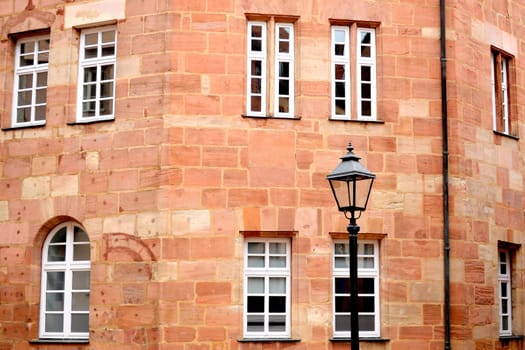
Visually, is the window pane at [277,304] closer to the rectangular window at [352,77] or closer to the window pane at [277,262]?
the window pane at [277,262]

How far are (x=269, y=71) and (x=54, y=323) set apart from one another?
18.9ft

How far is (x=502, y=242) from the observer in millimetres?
18125

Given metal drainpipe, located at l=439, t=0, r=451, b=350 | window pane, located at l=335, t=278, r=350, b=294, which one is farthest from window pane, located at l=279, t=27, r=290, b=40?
window pane, located at l=335, t=278, r=350, b=294

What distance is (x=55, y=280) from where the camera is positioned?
1681 cm

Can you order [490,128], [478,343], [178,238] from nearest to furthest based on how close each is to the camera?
[178,238] < [478,343] < [490,128]

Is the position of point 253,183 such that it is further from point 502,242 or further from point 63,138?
point 502,242

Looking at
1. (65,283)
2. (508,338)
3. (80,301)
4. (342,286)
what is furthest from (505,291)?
(65,283)

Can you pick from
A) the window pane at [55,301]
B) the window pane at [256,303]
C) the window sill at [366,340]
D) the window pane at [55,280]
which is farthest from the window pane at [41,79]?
the window sill at [366,340]

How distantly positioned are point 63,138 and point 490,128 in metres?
7.90

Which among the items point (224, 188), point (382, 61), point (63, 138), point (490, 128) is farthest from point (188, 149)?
point (490, 128)

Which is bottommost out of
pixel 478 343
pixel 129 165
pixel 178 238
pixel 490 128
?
pixel 478 343

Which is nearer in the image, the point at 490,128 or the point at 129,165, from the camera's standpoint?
the point at 129,165

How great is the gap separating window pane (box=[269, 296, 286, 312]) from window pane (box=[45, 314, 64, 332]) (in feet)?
12.2

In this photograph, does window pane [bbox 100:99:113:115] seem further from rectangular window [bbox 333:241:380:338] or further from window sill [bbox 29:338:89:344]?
rectangular window [bbox 333:241:380:338]
